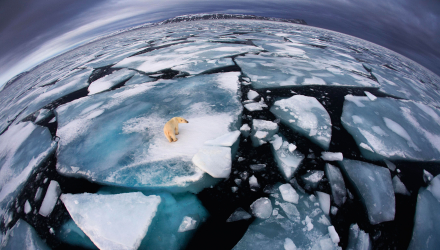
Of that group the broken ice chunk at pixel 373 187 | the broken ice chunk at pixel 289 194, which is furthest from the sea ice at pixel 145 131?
the broken ice chunk at pixel 373 187

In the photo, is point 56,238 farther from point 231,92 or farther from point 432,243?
point 432,243

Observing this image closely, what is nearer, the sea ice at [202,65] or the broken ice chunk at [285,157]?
the broken ice chunk at [285,157]

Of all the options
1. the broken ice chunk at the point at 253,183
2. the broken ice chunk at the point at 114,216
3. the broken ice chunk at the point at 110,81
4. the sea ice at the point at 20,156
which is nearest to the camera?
the broken ice chunk at the point at 114,216

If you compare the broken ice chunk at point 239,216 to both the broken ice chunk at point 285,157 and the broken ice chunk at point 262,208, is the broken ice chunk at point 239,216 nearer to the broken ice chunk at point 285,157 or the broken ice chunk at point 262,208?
the broken ice chunk at point 262,208

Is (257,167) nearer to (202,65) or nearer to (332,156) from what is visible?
(332,156)

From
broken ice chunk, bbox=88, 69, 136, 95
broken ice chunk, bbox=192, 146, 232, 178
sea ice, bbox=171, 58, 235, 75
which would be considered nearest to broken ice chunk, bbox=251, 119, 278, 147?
broken ice chunk, bbox=192, 146, 232, 178

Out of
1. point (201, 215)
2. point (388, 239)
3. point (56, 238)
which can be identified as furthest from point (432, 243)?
point (56, 238)

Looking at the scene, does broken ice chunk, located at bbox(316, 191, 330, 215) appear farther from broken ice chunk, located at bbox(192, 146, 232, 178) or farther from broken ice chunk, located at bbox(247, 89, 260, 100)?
broken ice chunk, located at bbox(247, 89, 260, 100)
